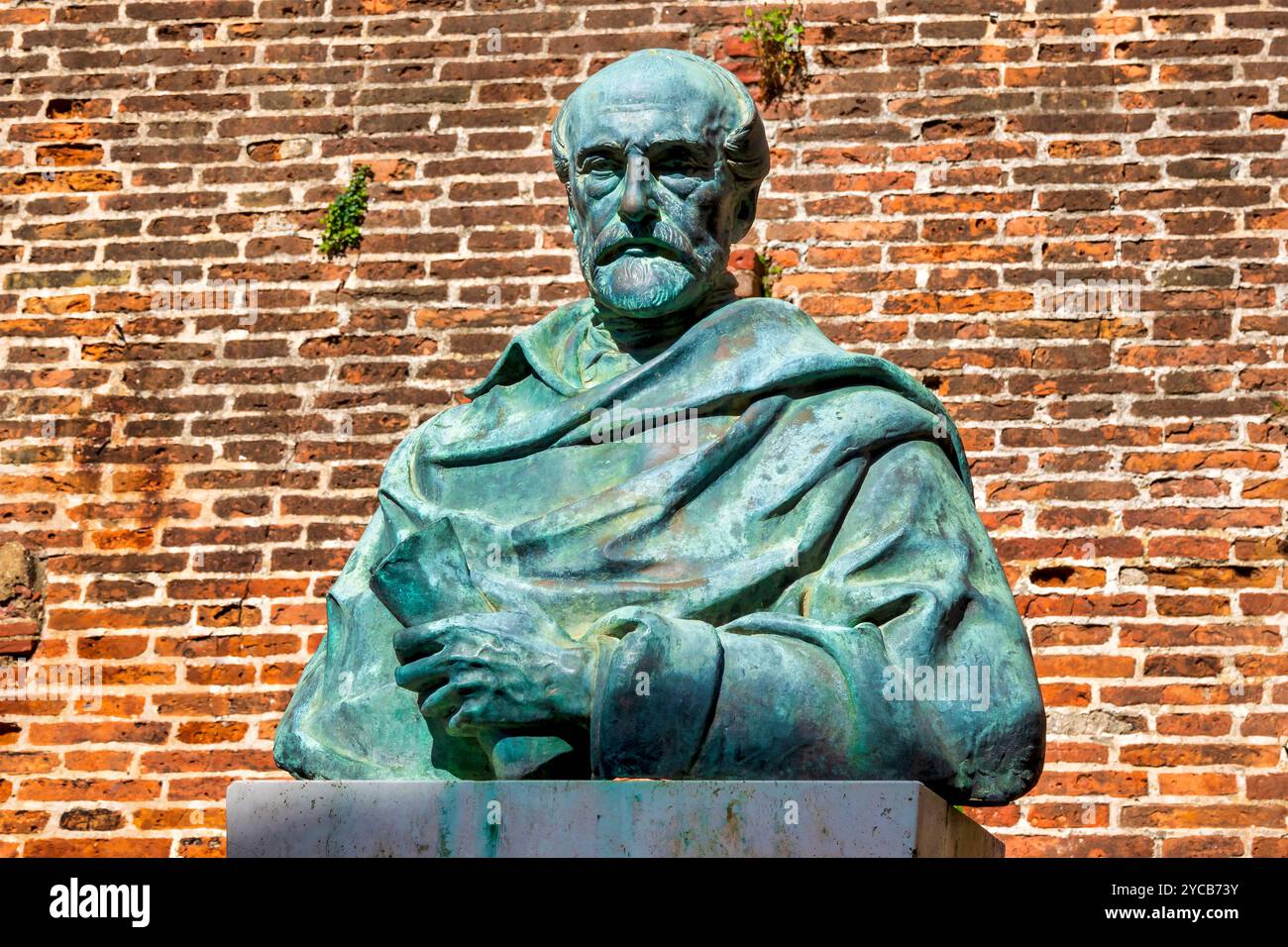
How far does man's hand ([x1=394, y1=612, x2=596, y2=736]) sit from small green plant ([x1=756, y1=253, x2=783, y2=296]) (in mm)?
5209

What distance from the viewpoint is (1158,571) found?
7918 mm

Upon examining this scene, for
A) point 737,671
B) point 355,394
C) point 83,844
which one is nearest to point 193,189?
point 355,394

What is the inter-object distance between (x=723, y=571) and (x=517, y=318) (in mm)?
5131

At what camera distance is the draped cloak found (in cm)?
315

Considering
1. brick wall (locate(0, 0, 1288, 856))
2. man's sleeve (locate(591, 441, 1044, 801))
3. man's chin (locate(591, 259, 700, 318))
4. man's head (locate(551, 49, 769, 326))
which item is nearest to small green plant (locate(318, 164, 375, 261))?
brick wall (locate(0, 0, 1288, 856))

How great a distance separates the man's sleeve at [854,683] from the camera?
3111 millimetres

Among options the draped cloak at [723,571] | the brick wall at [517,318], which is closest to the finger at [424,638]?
the draped cloak at [723,571]

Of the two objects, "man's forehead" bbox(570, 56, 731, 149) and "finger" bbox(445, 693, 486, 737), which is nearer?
"finger" bbox(445, 693, 486, 737)

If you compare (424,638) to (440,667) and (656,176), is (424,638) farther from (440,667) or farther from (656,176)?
(656,176)

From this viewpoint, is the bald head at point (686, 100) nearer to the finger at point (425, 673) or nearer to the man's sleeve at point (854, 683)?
the man's sleeve at point (854, 683)

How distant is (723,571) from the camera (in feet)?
10.9

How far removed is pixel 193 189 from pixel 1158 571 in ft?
12.7

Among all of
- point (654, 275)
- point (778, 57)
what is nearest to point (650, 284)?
point (654, 275)

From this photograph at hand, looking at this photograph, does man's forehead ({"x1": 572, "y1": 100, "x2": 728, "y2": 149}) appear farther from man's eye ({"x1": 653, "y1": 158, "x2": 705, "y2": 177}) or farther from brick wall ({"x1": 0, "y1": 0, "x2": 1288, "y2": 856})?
brick wall ({"x1": 0, "y1": 0, "x2": 1288, "y2": 856})
